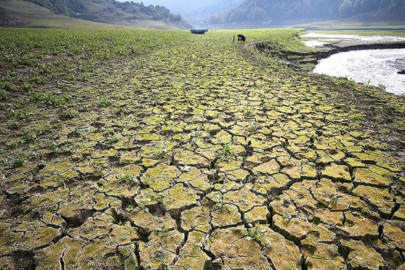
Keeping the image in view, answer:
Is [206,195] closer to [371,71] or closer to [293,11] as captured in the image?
[371,71]

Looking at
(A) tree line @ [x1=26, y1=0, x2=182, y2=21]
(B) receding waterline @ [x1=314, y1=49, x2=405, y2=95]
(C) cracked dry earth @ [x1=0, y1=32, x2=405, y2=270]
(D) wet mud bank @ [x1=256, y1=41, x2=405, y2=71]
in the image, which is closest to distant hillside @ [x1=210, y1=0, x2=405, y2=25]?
(A) tree line @ [x1=26, y1=0, x2=182, y2=21]

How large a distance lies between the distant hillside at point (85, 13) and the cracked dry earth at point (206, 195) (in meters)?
71.5

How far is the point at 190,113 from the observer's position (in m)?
6.19

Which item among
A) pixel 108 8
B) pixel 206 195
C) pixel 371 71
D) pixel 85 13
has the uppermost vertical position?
pixel 108 8

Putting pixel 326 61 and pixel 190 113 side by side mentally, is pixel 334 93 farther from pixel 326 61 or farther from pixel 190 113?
pixel 326 61

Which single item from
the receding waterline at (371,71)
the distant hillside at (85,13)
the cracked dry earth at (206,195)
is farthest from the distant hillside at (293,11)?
the cracked dry earth at (206,195)

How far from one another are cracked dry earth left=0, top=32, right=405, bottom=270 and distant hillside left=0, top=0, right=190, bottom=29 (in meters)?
71.5

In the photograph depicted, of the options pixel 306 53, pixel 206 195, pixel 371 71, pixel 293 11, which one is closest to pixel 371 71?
pixel 371 71

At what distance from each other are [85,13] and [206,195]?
142 meters

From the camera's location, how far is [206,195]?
338 cm

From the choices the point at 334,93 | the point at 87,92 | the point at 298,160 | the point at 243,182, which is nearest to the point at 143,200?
the point at 243,182

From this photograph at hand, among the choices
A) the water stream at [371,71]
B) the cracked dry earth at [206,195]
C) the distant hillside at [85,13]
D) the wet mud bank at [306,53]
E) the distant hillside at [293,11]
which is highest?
the distant hillside at [293,11]

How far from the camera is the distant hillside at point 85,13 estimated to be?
65.6 m

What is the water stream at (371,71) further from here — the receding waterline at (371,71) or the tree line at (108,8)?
the tree line at (108,8)
